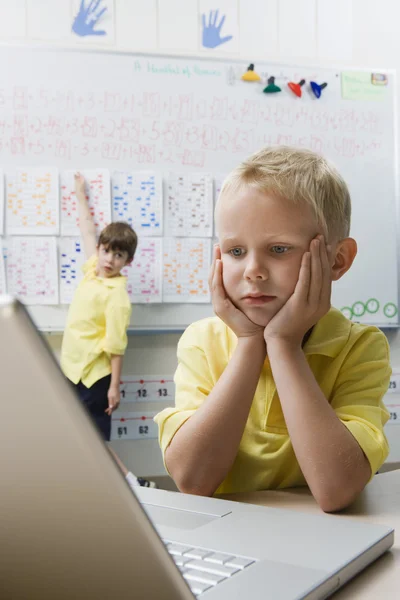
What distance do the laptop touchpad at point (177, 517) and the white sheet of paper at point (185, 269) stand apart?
2062 millimetres

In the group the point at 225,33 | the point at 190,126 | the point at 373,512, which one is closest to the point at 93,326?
the point at 190,126

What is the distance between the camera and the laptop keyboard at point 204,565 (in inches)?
15.6

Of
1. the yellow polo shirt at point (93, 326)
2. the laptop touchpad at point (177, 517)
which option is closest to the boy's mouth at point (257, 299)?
the laptop touchpad at point (177, 517)

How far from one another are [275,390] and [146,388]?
181 cm

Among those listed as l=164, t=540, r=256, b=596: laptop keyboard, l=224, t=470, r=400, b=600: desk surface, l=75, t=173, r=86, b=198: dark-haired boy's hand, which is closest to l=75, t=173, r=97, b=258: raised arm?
l=75, t=173, r=86, b=198: dark-haired boy's hand

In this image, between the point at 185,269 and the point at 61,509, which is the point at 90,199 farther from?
the point at 61,509

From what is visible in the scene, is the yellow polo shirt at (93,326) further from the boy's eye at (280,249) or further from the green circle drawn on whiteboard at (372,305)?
the boy's eye at (280,249)

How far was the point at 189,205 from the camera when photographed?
269cm

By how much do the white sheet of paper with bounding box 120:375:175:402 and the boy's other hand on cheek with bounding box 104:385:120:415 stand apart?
97 millimetres

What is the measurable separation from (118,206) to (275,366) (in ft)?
6.21

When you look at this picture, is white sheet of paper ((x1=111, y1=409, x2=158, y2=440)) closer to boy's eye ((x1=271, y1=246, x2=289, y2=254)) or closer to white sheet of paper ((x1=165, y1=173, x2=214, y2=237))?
white sheet of paper ((x1=165, y1=173, x2=214, y2=237))

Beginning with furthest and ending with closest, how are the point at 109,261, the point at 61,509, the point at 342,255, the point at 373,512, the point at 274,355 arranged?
the point at 109,261, the point at 342,255, the point at 274,355, the point at 373,512, the point at 61,509

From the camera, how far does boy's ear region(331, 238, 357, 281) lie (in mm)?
1024

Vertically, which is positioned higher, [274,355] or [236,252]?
[236,252]
